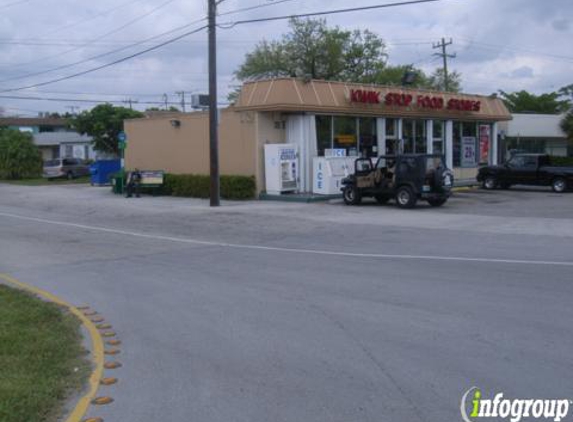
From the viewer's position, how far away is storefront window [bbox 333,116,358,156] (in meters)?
29.6

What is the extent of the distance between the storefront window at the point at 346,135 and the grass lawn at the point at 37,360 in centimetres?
2137

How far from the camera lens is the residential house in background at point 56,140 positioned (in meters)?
66.2

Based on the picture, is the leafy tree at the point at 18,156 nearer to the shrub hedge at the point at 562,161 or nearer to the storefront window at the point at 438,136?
the storefront window at the point at 438,136

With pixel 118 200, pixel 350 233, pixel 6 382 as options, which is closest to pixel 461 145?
pixel 118 200

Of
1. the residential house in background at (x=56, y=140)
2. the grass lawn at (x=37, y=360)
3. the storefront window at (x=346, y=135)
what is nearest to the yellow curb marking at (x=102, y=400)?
the grass lawn at (x=37, y=360)

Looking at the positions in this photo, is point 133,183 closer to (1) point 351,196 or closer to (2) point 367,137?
(2) point 367,137

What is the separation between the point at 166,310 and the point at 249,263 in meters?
3.91

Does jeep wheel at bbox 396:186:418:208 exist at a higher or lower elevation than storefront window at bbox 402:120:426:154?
lower

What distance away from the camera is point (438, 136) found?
115ft

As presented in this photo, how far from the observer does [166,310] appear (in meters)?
9.08

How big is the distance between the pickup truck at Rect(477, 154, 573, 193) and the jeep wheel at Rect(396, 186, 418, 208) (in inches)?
367

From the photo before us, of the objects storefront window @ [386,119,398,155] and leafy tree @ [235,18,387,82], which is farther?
leafy tree @ [235,18,387,82]

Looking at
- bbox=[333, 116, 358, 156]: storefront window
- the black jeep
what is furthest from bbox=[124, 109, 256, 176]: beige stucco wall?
→ the black jeep

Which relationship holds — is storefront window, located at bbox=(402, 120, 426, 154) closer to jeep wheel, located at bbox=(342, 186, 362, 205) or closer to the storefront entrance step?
the storefront entrance step
